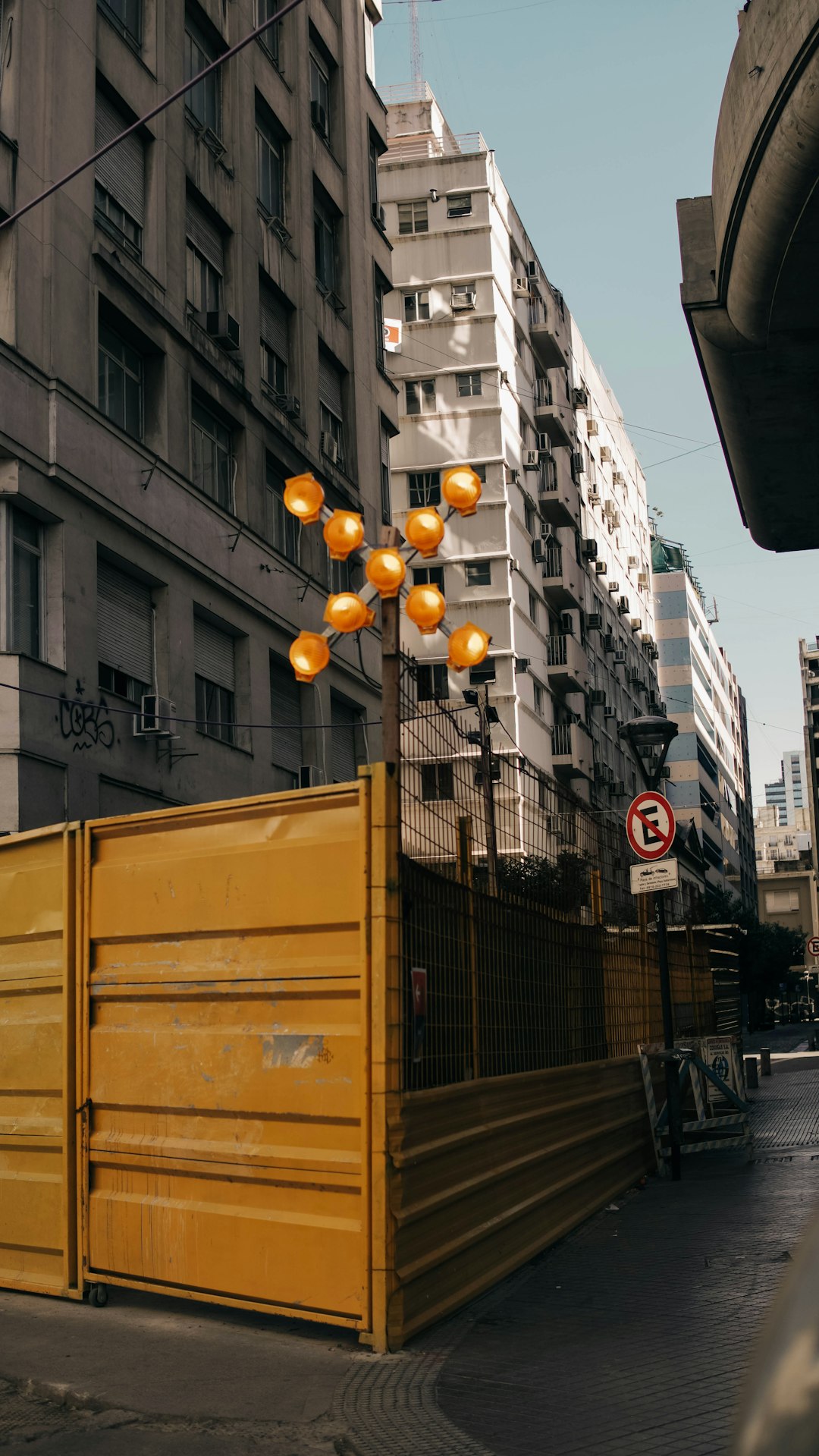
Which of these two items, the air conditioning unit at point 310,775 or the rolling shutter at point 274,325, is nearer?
the air conditioning unit at point 310,775

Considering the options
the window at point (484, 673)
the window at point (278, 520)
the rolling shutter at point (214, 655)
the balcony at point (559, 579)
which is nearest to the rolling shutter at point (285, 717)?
the rolling shutter at point (214, 655)

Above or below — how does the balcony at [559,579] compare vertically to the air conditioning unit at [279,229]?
above

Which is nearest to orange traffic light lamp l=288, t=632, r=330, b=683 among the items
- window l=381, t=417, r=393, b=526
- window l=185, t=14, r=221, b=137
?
window l=185, t=14, r=221, b=137

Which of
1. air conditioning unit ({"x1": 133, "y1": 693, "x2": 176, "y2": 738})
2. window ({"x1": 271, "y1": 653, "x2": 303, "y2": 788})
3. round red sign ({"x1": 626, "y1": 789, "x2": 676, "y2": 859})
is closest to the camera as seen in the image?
round red sign ({"x1": 626, "y1": 789, "x2": 676, "y2": 859})

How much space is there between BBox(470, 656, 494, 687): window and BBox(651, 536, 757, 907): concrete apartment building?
40.6m

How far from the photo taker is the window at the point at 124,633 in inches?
794

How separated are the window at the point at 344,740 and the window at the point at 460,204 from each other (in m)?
35.2

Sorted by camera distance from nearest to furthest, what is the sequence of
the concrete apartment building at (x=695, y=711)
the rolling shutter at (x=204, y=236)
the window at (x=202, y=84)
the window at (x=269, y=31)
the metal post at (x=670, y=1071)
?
the metal post at (x=670, y=1071) → the rolling shutter at (x=204, y=236) → the window at (x=202, y=84) → the window at (x=269, y=31) → the concrete apartment building at (x=695, y=711)

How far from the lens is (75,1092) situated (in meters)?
7.52

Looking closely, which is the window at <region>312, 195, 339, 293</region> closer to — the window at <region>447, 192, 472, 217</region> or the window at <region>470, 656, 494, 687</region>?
the window at <region>470, 656, 494, 687</region>

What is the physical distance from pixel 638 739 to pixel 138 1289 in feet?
28.0

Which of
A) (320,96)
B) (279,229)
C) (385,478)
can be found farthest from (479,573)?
(279,229)

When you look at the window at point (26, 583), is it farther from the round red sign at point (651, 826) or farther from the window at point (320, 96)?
the window at point (320, 96)

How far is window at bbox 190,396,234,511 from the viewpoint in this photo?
2388 centimetres
